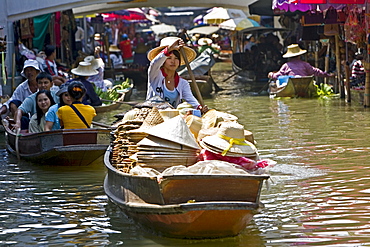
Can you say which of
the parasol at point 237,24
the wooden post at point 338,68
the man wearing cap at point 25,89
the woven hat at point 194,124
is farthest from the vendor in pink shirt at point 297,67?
the woven hat at point 194,124

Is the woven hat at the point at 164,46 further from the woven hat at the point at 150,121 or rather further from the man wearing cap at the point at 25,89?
the man wearing cap at the point at 25,89

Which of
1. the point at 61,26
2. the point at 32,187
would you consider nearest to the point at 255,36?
the point at 61,26

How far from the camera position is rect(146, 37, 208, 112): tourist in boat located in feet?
23.1

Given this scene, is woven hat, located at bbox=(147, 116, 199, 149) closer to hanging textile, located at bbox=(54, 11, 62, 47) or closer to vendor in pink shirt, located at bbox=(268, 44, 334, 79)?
vendor in pink shirt, located at bbox=(268, 44, 334, 79)

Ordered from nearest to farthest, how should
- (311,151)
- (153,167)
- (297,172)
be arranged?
(153,167)
(297,172)
(311,151)

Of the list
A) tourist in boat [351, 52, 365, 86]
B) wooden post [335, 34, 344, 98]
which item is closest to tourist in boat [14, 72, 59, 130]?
tourist in boat [351, 52, 365, 86]

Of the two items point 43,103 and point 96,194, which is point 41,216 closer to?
point 96,194

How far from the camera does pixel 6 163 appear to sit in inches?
356

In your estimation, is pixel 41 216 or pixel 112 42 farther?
pixel 112 42

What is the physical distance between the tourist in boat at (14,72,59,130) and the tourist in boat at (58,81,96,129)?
0.75 m

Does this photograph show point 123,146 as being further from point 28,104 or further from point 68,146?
point 28,104

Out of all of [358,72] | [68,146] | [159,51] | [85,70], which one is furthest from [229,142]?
[358,72]

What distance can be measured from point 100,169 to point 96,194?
4.42 feet

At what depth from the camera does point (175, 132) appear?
538 cm
